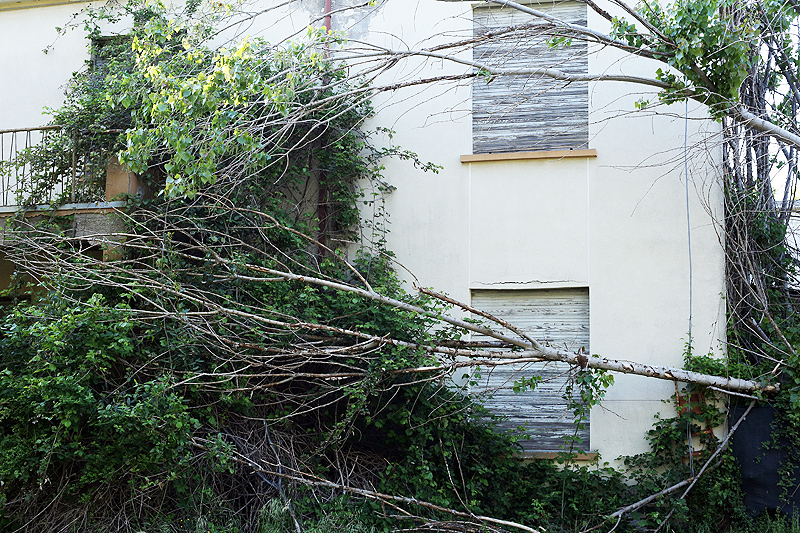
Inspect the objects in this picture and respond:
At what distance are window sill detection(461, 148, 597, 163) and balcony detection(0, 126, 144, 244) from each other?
4078 millimetres

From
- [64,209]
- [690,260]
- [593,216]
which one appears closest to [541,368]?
[593,216]

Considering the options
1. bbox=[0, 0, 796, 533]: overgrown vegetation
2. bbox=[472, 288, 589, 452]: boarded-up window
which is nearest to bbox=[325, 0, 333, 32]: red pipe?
bbox=[0, 0, 796, 533]: overgrown vegetation

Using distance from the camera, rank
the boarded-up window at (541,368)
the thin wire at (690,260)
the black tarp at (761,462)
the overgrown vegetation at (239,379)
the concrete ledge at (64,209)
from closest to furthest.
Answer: the overgrown vegetation at (239,379)
the black tarp at (761,462)
the thin wire at (690,260)
the concrete ledge at (64,209)
the boarded-up window at (541,368)

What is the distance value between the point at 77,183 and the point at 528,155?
18.2 ft

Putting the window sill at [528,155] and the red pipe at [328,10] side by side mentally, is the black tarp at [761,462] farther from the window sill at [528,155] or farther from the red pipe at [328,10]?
the red pipe at [328,10]

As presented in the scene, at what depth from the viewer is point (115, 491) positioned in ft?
21.2

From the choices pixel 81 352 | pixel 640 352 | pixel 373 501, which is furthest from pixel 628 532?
pixel 81 352

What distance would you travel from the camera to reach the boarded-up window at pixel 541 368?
812cm

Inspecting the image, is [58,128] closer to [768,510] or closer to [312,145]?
[312,145]

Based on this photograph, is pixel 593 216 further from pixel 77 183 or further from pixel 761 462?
pixel 77 183

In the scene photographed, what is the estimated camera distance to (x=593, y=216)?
8320 millimetres

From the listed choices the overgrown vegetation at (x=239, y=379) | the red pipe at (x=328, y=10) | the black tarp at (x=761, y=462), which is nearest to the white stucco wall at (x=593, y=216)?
the red pipe at (x=328, y=10)

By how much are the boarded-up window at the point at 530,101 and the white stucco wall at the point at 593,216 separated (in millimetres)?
190

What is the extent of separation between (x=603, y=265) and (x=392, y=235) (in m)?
2.66
